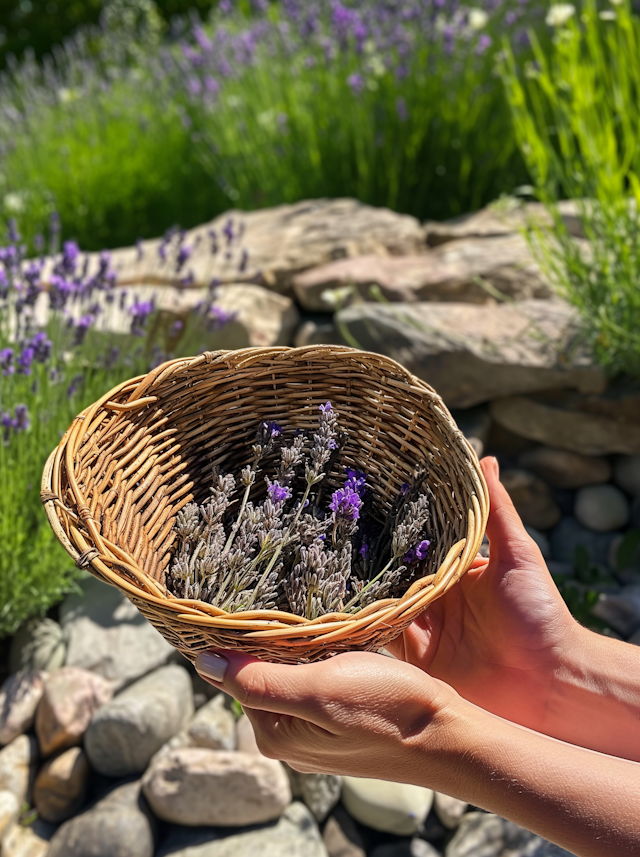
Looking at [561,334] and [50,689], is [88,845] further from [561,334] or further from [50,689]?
[561,334]

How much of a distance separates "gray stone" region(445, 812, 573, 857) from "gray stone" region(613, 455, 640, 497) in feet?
4.54

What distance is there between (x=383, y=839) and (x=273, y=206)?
3.17 metres

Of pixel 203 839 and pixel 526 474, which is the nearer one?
pixel 203 839

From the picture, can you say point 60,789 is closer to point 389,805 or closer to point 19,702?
point 19,702

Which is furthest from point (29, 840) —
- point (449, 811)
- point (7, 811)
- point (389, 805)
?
point (449, 811)

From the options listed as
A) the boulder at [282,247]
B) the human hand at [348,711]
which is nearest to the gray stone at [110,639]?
the human hand at [348,711]

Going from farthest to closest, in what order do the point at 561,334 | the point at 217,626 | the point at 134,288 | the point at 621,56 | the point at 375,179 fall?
the point at 375,179
the point at 134,288
the point at 561,334
the point at 621,56
the point at 217,626

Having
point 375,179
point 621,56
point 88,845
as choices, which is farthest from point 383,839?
point 375,179

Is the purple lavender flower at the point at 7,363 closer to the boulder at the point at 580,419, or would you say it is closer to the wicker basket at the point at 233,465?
the wicker basket at the point at 233,465

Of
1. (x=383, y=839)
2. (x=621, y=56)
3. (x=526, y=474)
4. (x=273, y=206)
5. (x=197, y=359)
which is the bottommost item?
(x=383, y=839)

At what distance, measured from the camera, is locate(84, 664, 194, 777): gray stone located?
1761 millimetres

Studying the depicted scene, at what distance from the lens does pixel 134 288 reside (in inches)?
108

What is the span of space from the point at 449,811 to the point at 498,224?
2439 mm

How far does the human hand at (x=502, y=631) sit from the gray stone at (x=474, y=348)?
1188 millimetres
